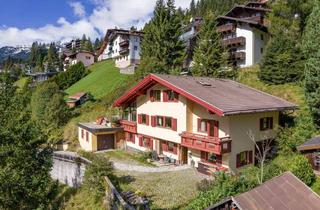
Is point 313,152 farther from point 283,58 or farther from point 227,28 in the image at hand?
point 227,28

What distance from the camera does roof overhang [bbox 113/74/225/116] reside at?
2478 cm

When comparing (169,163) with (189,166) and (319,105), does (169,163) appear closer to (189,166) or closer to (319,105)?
(189,166)

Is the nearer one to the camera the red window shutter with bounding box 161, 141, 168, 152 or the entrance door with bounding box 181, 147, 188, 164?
the entrance door with bounding box 181, 147, 188, 164

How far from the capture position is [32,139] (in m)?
19.9

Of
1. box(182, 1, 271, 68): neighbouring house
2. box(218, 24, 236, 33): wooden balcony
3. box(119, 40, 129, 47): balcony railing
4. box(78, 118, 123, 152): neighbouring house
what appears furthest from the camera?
box(119, 40, 129, 47): balcony railing

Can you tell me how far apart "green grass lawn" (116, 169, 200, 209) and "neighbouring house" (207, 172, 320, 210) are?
8897 millimetres

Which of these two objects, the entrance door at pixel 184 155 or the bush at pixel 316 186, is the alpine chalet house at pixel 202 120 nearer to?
the entrance door at pixel 184 155

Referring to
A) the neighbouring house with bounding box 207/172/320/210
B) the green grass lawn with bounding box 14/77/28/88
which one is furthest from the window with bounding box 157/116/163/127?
the green grass lawn with bounding box 14/77/28/88

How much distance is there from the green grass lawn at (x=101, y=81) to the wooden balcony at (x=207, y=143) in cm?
3536

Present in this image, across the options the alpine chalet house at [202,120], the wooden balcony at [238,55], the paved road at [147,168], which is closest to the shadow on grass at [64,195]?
the paved road at [147,168]

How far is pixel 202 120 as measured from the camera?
27828mm

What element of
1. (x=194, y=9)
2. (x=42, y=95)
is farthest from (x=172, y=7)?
(x=194, y=9)

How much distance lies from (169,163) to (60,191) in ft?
33.2

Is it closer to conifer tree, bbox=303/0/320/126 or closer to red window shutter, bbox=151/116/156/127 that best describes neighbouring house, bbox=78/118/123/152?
red window shutter, bbox=151/116/156/127
